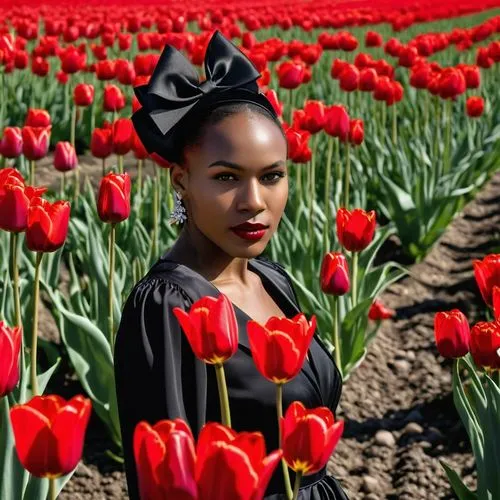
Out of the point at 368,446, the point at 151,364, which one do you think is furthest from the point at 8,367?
the point at 368,446

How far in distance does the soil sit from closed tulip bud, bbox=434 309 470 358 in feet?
4.32

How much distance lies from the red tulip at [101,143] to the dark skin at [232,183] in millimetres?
1945

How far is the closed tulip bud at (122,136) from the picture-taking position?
3787mm

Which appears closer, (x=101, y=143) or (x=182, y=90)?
(x=182, y=90)

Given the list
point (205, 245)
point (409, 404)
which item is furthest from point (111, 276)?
point (409, 404)

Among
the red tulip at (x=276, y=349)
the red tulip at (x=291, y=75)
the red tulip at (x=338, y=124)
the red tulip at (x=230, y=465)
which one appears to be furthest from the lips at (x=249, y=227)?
the red tulip at (x=291, y=75)

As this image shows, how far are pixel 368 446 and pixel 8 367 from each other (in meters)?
2.29

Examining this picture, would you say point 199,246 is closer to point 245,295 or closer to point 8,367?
point 245,295

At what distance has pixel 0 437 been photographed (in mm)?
2113

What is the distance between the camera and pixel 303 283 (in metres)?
4.01

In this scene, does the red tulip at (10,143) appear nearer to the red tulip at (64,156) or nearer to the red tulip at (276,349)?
the red tulip at (64,156)

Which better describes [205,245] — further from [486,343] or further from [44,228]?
[486,343]

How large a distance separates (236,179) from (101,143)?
210cm

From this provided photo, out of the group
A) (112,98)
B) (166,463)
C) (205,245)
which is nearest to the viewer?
(166,463)
